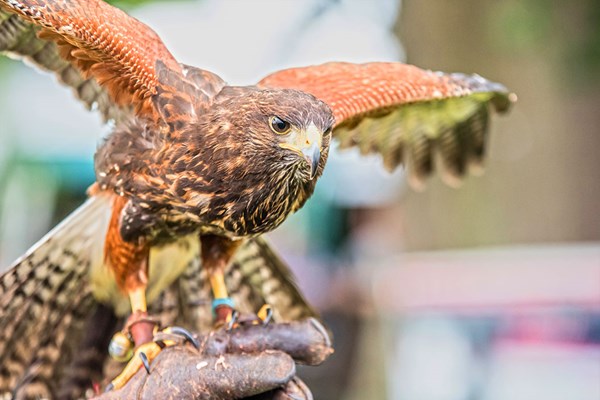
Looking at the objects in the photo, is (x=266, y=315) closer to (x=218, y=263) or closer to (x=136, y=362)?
(x=218, y=263)

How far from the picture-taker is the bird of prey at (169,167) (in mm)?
2494

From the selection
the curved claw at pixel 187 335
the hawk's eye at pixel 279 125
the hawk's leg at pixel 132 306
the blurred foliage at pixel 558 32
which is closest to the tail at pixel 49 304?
the hawk's leg at pixel 132 306

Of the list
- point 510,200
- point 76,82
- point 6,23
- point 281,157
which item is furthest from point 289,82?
point 510,200

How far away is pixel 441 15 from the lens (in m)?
6.92

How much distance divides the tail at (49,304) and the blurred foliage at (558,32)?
4.55 meters

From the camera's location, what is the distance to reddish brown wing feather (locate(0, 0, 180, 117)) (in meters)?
2.49

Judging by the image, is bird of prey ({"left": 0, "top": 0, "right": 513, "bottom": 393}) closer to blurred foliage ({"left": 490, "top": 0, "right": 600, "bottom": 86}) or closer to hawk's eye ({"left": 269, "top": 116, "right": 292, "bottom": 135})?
hawk's eye ({"left": 269, "top": 116, "right": 292, "bottom": 135})

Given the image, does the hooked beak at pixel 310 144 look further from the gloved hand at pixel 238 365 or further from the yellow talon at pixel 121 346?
the yellow talon at pixel 121 346

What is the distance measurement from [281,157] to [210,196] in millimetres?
288

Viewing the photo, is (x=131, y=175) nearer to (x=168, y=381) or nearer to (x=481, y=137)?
(x=168, y=381)

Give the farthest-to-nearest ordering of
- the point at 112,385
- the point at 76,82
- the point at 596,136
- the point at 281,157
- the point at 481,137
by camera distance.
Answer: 1. the point at 596,136
2. the point at 481,137
3. the point at 76,82
4. the point at 112,385
5. the point at 281,157

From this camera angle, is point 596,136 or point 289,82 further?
point 596,136

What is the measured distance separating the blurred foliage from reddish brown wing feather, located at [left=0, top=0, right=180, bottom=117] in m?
4.57

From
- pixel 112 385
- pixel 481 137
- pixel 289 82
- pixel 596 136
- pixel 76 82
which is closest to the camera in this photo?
pixel 112 385
